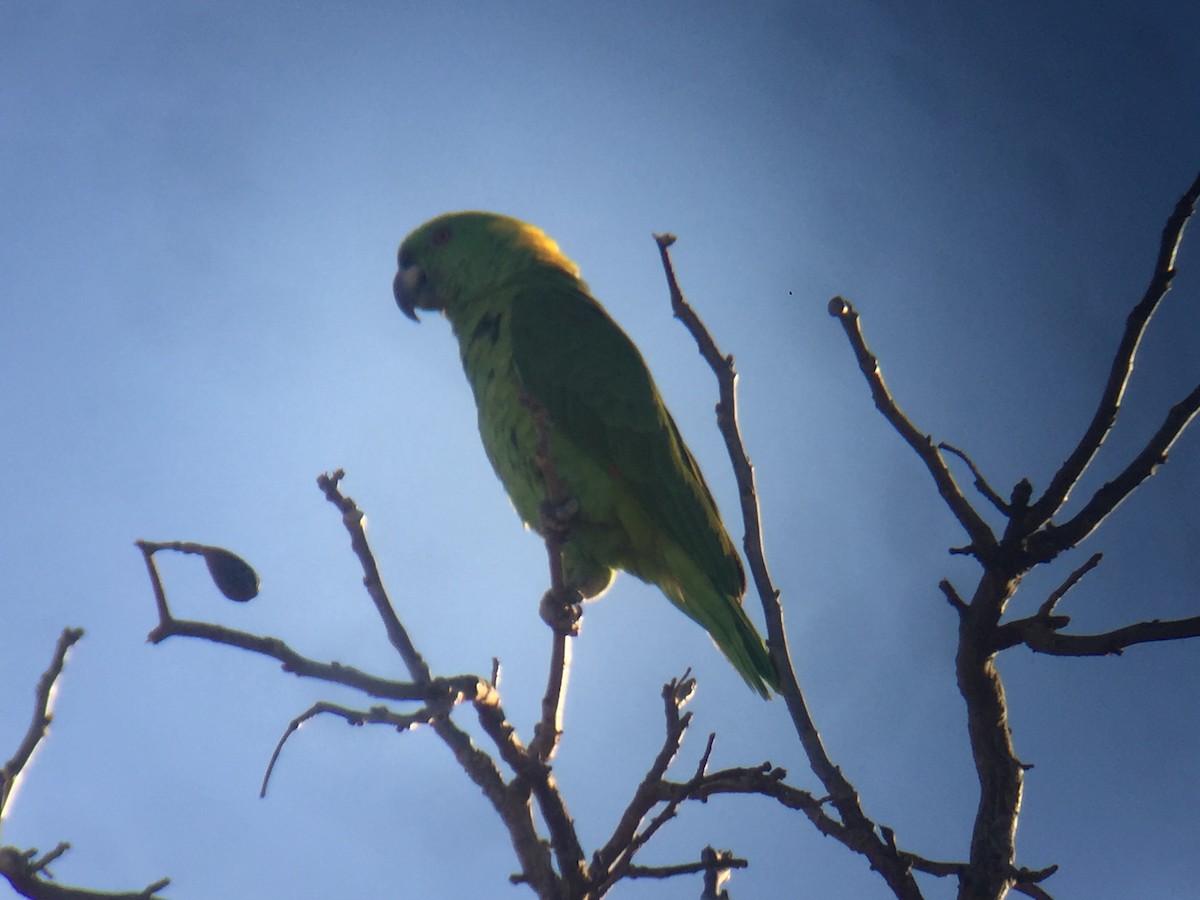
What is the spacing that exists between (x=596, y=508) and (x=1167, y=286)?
191cm

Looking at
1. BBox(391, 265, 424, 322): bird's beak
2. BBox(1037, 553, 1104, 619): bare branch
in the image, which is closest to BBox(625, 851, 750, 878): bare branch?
BBox(1037, 553, 1104, 619): bare branch

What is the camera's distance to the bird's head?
407 cm

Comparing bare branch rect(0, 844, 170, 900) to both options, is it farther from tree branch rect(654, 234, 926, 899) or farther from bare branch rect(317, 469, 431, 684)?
tree branch rect(654, 234, 926, 899)

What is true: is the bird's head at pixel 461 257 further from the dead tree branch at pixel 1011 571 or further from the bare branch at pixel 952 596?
the bare branch at pixel 952 596

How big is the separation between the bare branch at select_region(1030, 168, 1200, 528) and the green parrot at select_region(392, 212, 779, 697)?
45.8 inches

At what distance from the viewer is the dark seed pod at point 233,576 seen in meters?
1.82

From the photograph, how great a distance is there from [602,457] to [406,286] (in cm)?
161

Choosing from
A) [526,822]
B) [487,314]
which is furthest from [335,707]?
[487,314]

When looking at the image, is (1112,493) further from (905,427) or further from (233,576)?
(233,576)

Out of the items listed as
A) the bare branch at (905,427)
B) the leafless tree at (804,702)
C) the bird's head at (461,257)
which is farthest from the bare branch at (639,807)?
the bird's head at (461,257)

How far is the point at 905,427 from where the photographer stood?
75.8 inches

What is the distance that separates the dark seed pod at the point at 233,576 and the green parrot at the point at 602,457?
1.20m

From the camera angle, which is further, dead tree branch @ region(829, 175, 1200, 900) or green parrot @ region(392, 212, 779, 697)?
green parrot @ region(392, 212, 779, 697)

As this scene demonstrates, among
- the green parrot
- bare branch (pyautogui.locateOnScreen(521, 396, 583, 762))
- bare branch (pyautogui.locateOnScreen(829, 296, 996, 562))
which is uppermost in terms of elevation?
the green parrot
